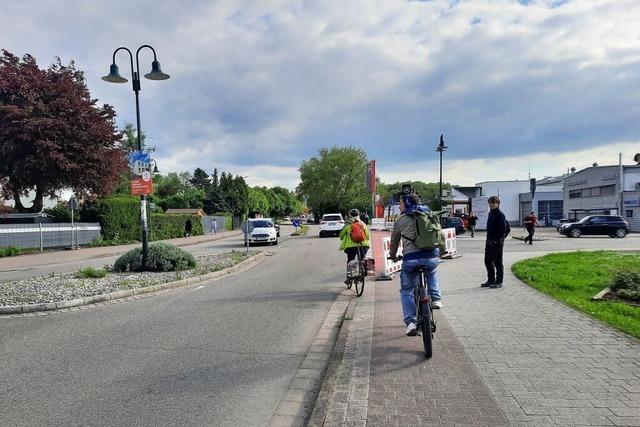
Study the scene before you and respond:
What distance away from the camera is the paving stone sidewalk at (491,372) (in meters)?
3.63

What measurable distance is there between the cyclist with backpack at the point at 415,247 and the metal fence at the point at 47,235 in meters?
25.0

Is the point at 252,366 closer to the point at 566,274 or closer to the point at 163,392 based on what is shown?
the point at 163,392

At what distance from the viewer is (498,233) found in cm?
970

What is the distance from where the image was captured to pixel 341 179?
87.9 metres

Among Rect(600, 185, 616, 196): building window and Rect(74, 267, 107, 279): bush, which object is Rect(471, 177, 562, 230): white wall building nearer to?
Rect(600, 185, 616, 196): building window

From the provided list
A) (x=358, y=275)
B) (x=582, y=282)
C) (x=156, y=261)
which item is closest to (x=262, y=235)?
(x=156, y=261)

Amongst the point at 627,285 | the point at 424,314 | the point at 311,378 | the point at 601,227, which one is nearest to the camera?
the point at 311,378

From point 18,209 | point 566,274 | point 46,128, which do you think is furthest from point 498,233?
point 18,209

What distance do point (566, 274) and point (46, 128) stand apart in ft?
89.8

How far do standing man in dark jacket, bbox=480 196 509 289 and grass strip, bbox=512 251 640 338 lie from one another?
0.76m

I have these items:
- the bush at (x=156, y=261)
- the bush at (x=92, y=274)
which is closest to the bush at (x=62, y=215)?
the bush at (x=156, y=261)

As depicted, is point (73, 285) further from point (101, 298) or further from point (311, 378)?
point (311, 378)

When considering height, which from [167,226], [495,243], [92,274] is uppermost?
[495,243]

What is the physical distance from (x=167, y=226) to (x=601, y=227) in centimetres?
A: 3355
